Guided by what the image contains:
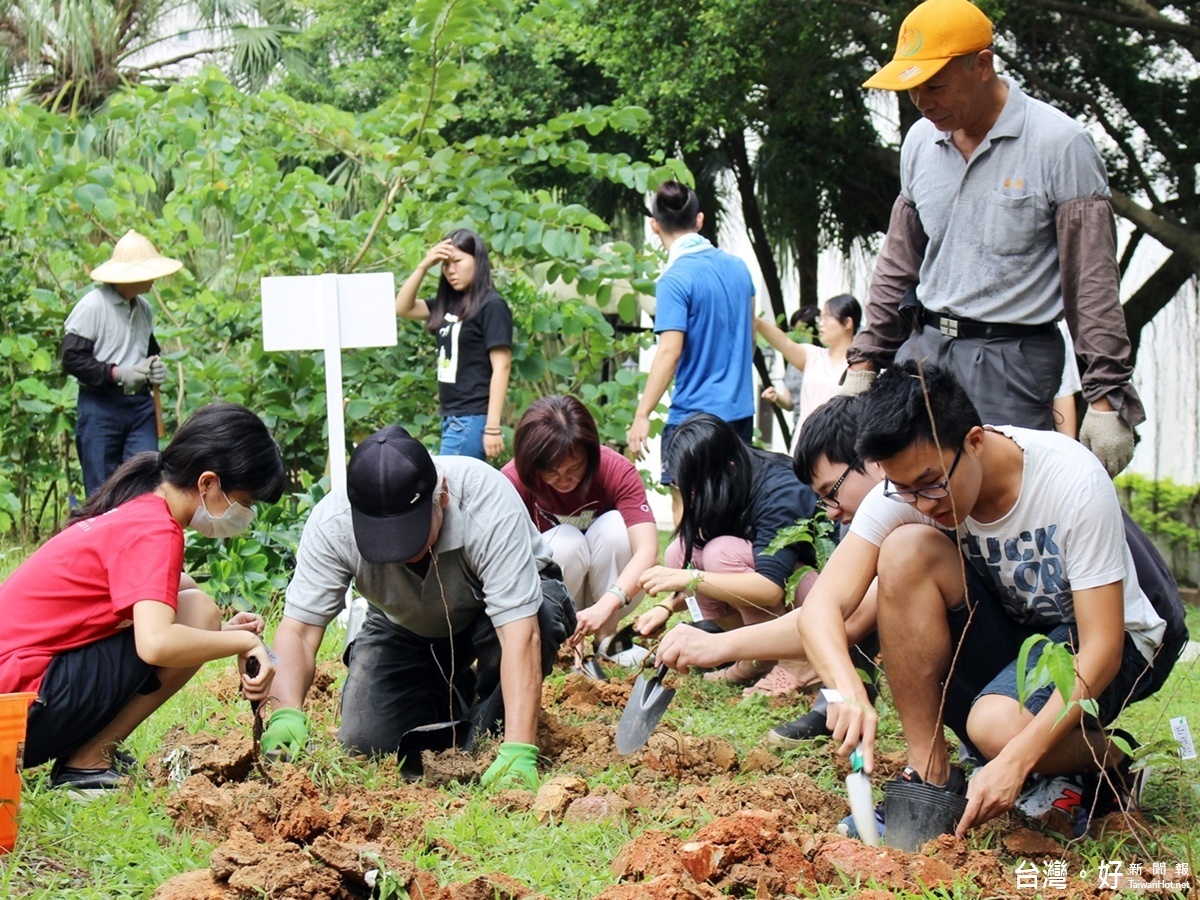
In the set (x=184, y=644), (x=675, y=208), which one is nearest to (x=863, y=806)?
(x=184, y=644)

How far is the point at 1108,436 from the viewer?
3.19 meters

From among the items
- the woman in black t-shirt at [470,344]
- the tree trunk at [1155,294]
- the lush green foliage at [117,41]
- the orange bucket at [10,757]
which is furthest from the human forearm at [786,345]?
the lush green foliage at [117,41]

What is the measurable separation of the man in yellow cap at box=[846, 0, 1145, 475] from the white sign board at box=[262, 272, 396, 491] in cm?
226

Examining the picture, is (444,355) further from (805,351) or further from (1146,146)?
(1146,146)

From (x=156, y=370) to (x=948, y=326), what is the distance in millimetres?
4313

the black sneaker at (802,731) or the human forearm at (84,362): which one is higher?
the human forearm at (84,362)

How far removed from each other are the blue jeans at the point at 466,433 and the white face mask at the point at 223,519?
257cm

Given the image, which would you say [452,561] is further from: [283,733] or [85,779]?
[85,779]

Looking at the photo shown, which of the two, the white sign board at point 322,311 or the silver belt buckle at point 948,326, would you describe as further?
the white sign board at point 322,311

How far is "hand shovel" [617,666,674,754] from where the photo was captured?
3441 mm

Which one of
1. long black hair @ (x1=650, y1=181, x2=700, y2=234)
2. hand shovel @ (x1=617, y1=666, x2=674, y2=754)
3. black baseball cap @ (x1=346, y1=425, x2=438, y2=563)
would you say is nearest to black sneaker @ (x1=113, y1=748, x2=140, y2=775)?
black baseball cap @ (x1=346, y1=425, x2=438, y2=563)

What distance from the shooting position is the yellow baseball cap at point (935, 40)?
3168 millimetres

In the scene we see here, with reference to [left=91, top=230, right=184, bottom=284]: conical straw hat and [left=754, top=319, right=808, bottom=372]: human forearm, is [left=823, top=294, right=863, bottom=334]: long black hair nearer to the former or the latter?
[left=754, top=319, right=808, bottom=372]: human forearm

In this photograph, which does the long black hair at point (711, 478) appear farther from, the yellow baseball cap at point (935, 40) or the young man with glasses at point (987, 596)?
the yellow baseball cap at point (935, 40)
